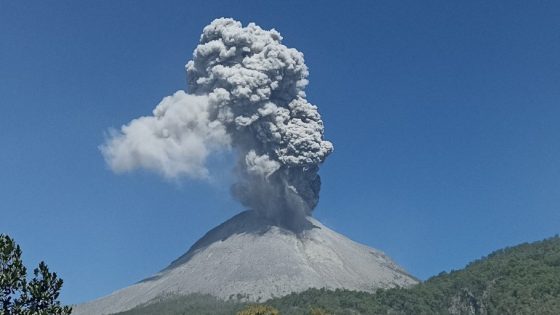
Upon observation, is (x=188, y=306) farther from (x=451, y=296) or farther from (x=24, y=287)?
(x=24, y=287)

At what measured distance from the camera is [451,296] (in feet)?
471

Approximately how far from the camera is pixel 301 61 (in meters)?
168

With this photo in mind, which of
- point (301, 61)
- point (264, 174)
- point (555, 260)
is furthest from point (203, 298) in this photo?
point (555, 260)

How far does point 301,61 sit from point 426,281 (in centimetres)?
5459

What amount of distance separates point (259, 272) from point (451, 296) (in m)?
49.7

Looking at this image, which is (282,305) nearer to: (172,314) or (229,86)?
(172,314)

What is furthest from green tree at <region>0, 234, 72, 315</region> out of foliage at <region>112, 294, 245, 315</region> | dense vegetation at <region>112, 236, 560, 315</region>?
foliage at <region>112, 294, 245, 315</region>

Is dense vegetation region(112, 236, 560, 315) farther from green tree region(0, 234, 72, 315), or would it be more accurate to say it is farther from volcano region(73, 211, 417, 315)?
green tree region(0, 234, 72, 315)

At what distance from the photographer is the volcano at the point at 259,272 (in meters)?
169

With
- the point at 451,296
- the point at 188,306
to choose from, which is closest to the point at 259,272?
the point at 188,306

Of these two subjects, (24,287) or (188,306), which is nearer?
(24,287)

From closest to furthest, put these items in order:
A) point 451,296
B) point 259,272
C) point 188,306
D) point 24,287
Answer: point 24,287
point 451,296
point 188,306
point 259,272

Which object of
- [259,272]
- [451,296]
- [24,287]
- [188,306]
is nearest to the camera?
[24,287]

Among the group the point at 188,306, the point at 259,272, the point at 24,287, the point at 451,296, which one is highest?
the point at 259,272
